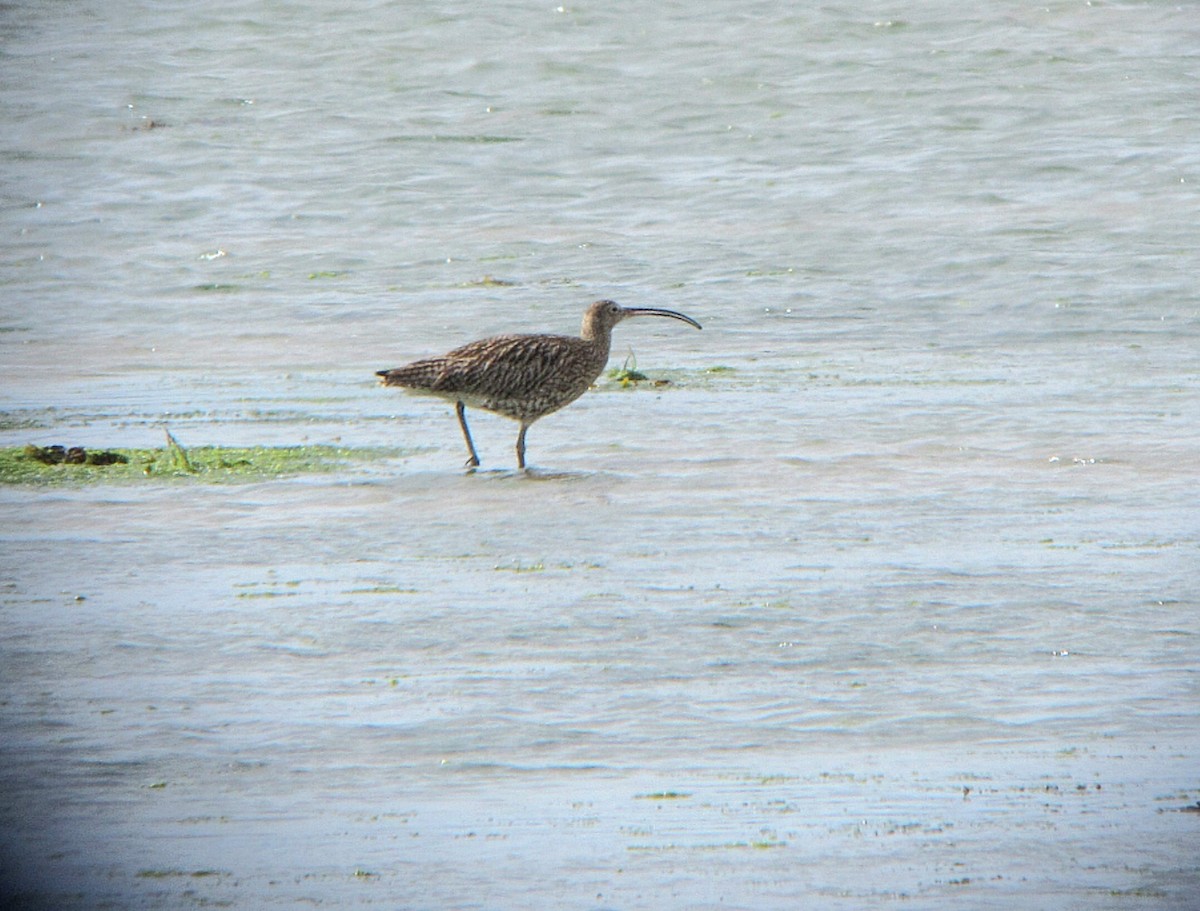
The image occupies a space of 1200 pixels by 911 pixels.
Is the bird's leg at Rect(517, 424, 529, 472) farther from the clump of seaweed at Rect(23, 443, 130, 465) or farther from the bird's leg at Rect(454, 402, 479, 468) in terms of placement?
the clump of seaweed at Rect(23, 443, 130, 465)

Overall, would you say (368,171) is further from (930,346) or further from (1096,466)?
(1096,466)

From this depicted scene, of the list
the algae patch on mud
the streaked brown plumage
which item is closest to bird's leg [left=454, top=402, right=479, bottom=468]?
the streaked brown plumage

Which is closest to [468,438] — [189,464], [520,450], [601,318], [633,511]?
[520,450]

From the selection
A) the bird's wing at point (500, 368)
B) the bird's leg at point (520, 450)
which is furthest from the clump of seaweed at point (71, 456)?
the bird's leg at point (520, 450)

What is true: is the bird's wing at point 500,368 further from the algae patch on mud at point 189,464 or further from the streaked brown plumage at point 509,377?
the algae patch on mud at point 189,464

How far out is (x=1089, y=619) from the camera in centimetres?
705

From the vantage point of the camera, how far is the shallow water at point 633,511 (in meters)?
5.07

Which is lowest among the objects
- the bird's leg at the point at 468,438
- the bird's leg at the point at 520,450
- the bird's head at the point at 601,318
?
the bird's head at the point at 601,318

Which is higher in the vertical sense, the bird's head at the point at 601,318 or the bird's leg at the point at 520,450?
the bird's leg at the point at 520,450

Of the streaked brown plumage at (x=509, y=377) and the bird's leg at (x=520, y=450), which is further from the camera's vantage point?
the streaked brown plumage at (x=509, y=377)

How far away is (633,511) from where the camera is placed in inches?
358

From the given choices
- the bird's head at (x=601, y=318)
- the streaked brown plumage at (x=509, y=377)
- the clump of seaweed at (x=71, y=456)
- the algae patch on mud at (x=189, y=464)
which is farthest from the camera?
the bird's head at (x=601, y=318)

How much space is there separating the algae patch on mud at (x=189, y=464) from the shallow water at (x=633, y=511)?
0.32 m

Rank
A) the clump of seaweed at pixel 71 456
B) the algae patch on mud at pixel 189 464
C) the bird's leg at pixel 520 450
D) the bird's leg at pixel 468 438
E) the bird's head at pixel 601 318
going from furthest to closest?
the bird's head at pixel 601 318 → the bird's leg at pixel 520 450 → the bird's leg at pixel 468 438 → the clump of seaweed at pixel 71 456 → the algae patch on mud at pixel 189 464
